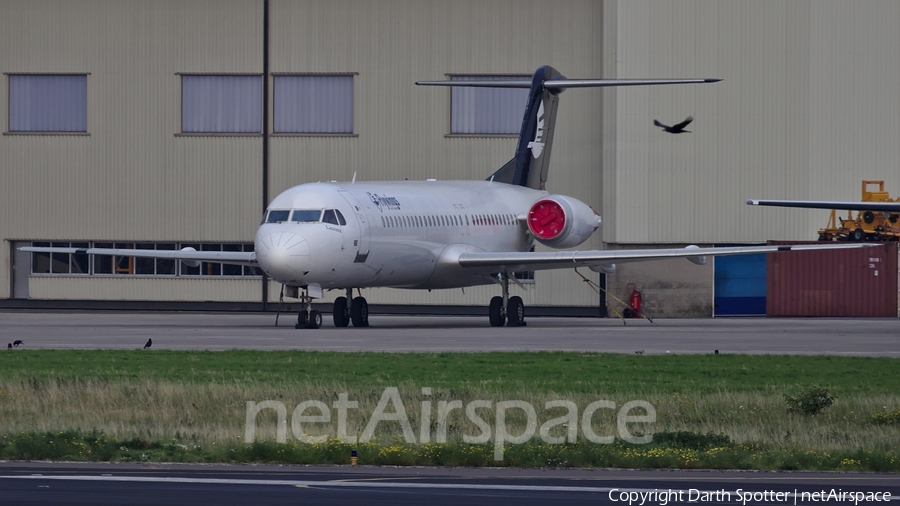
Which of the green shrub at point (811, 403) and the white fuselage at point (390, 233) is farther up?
the white fuselage at point (390, 233)

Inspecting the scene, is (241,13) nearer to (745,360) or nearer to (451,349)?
(451,349)

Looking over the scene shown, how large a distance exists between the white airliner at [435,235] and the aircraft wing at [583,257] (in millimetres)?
25

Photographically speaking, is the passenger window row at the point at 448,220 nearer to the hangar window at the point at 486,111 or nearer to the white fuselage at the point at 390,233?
the white fuselage at the point at 390,233

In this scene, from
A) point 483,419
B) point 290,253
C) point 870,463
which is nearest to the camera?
point 870,463

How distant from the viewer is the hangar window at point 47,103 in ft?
151

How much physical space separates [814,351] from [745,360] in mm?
3034

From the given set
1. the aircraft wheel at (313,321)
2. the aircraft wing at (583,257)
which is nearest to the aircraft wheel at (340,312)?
the aircraft wheel at (313,321)

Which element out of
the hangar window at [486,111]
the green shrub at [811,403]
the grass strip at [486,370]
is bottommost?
the grass strip at [486,370]

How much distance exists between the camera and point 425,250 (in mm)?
34688

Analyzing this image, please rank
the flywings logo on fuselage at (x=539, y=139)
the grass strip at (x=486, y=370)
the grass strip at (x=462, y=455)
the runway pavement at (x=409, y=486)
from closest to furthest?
the runway pavement at (x=409, y=486) → the grass strip at (x=462, y=455) → the grass strip at (x=486, y=370) → the flywings logo on fuselage at (x=539, y=139)

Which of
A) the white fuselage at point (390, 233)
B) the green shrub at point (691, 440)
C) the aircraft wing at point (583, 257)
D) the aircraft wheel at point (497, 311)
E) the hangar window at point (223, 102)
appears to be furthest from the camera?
the hangar window at point (223, 102)

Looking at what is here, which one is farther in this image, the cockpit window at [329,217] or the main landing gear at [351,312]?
the main landing gear at [351,312]

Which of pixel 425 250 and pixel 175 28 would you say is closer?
pixel 425 250

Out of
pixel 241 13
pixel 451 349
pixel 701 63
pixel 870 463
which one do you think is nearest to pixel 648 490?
A: pixel 870 463
